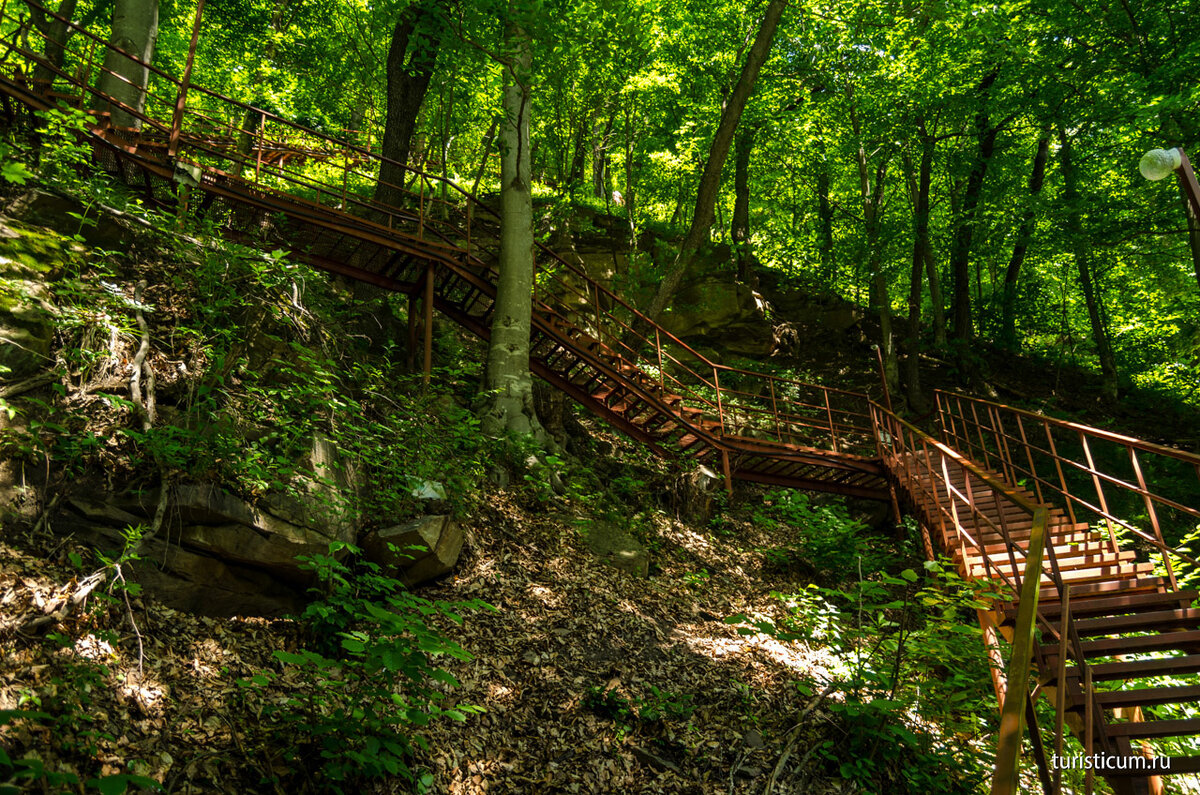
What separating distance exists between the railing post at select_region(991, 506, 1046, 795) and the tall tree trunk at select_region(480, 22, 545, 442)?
6.18 meters

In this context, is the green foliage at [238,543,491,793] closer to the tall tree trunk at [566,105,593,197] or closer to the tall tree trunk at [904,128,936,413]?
the tall tree trunk at [566,105,593,197]

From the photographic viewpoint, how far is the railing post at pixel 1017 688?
2.18 m

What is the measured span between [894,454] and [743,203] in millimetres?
9529

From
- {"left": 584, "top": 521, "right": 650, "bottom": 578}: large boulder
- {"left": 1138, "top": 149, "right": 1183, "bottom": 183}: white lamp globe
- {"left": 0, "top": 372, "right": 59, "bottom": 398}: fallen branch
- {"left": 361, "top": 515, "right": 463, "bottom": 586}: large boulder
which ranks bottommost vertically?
{"left": 361, "top": 515, "right": 463, "bottom": 586}: large boulder

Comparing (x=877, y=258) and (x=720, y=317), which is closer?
(x=877, y=258)

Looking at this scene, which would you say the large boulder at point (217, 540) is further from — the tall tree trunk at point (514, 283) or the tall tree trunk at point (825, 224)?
the tall tree trunk at point (825, 224)

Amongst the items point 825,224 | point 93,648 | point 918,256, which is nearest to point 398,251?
point 93,648

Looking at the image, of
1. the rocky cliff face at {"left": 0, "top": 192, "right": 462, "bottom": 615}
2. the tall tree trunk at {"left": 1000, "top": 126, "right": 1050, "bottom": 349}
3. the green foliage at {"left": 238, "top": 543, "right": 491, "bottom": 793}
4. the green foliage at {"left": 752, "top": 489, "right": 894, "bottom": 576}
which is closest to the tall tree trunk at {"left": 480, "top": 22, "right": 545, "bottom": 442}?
the rocky cliff face at {"left": 0, "top": 192, "right": 462, "bottom": 615}

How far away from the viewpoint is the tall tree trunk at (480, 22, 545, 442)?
8.30 meters

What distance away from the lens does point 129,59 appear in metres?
7.73

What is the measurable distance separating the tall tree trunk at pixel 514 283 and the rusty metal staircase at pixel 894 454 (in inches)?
21.8

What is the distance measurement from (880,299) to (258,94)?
15195mm

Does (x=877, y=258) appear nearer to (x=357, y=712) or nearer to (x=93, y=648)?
(x=357, y=712)

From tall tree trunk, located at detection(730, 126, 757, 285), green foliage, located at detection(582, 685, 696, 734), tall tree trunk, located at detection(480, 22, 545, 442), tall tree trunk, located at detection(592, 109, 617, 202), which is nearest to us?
green foliage, located at detection(582, 685, 696, 734)
